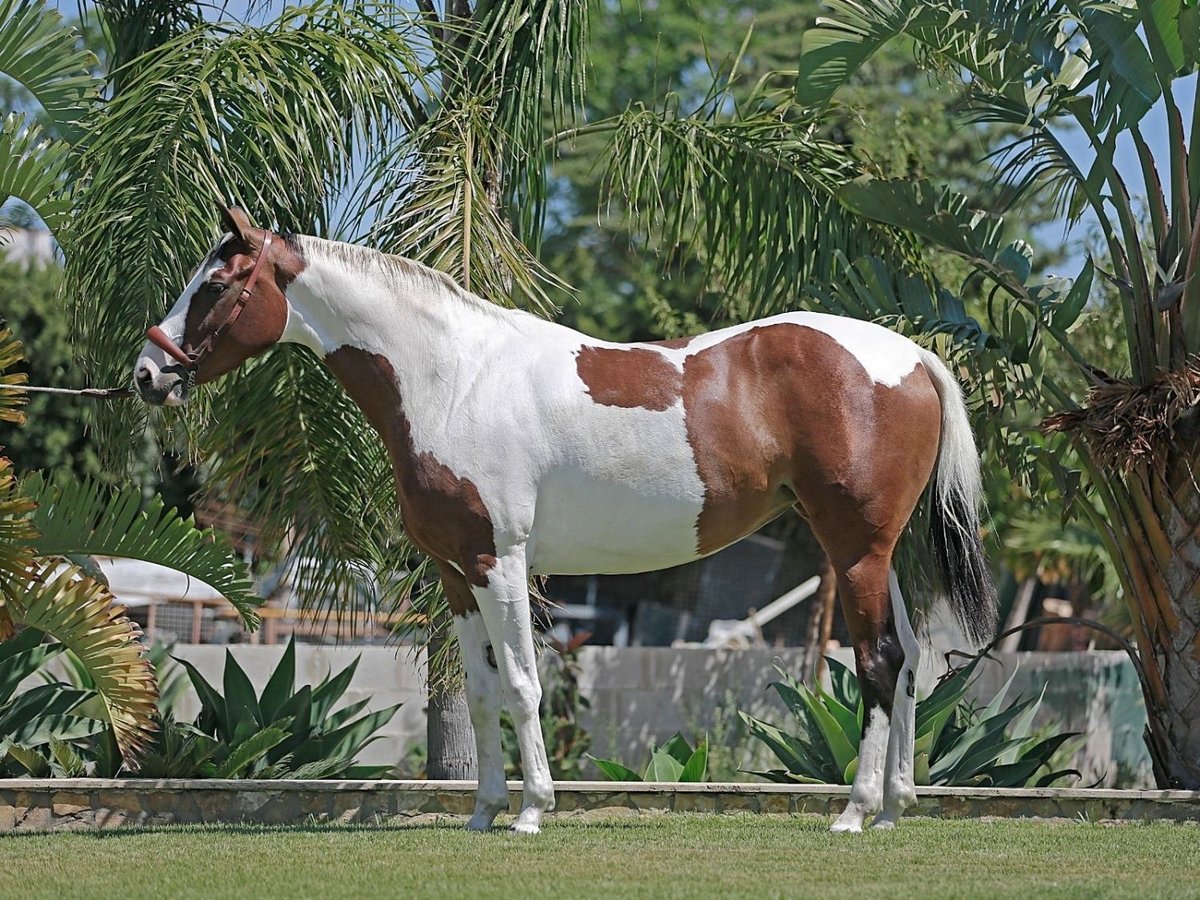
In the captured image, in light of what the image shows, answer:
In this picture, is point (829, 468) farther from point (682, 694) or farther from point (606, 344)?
point (682, 694)

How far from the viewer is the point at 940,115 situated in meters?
16.3

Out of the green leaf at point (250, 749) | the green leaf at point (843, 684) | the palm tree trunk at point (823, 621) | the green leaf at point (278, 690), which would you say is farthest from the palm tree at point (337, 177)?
the palm tree trunk at point (823, 621)

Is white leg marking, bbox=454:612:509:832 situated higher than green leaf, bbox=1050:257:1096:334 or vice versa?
green leaf, bbox=1050:257:1096:334

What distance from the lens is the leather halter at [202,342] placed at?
590 cm

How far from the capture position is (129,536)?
7078mm

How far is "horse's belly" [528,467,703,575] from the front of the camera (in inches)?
233

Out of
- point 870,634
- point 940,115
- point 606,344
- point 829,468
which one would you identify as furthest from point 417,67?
point 940,115

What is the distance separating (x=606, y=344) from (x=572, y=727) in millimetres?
6918

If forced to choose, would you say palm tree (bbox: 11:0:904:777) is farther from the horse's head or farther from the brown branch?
the horse's head

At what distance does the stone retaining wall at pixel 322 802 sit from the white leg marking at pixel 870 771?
1.10m

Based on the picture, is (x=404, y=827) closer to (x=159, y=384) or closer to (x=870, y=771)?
(x=870, y=771)

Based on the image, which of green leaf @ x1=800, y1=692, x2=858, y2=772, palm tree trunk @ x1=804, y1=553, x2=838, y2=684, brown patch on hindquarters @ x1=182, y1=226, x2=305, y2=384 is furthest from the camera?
palm tree trunk @ x1=804, y1=553, x2=838, y2=684

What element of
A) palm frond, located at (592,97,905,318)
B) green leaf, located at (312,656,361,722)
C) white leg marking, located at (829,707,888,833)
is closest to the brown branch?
palm frond, located at (592,97,905,318)

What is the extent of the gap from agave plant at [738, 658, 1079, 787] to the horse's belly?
1.91m
